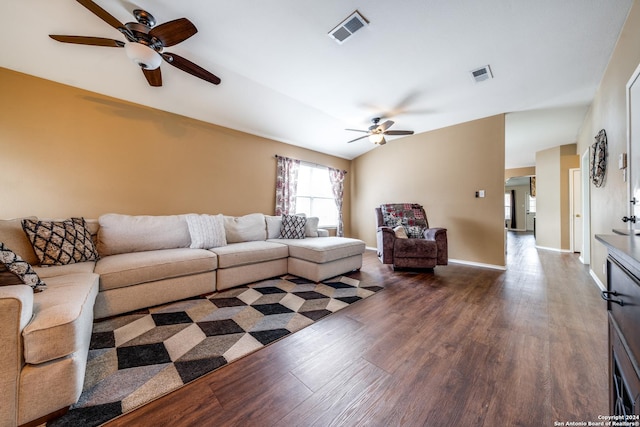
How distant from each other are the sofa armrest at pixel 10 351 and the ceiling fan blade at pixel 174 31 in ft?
6.05

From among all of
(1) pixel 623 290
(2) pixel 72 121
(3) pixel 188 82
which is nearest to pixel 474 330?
(1) pixel 623 290

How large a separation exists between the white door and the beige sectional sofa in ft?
18.3

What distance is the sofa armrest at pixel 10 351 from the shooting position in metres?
0.94

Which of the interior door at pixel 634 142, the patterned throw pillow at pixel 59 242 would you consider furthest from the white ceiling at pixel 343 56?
the patterned throw pillow at pixel 59 242

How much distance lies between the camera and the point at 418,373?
1.39m

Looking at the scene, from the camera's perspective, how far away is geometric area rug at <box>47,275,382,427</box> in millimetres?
1210

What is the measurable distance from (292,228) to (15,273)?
2.84 m

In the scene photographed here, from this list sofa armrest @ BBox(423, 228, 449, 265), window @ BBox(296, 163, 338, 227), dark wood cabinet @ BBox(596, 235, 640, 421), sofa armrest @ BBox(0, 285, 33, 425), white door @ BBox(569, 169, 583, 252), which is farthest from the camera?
white door @ BBox(569, 169, 583, 252)

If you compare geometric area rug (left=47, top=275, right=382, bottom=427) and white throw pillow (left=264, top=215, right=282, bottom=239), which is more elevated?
white throw pillow (left=264, top=215, right=282, bottom=239)

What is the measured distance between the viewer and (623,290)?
2.12 feet

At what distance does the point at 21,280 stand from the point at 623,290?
2.61 m

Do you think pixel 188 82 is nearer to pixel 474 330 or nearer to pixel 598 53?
pixel 474 330

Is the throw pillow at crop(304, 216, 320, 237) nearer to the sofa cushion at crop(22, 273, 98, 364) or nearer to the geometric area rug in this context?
the geometric area rug

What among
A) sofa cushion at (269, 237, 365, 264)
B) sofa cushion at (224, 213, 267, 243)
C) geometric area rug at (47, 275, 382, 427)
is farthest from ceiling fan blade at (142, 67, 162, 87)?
sofa cushion at (269, 237, 365, 264)
